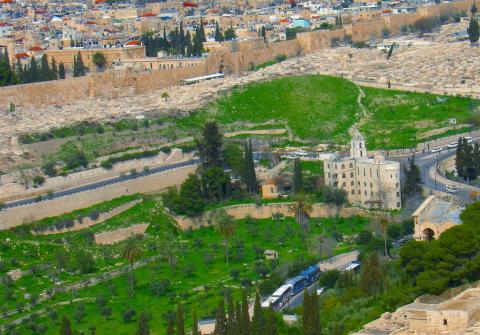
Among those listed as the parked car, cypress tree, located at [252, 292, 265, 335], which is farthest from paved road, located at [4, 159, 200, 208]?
cypress tree, located at [252, 292, 265, 335]

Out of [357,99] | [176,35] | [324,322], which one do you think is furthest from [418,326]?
[176,35]

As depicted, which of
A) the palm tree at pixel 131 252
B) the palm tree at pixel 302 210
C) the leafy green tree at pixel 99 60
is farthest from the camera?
the leafy green tree at pixel 99 60

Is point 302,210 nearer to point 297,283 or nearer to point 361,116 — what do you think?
point 297,283

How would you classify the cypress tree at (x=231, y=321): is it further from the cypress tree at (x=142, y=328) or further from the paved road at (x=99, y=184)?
the paved road at (x=99, y=184)

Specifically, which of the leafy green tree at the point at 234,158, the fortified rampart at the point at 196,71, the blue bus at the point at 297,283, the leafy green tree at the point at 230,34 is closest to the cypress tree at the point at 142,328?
the blue bus at the point at 297,283

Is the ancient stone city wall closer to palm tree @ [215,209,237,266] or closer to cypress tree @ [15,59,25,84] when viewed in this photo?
palm tree @ [215,209,237,266]

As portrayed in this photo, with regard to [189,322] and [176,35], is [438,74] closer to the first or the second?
[176,35]
